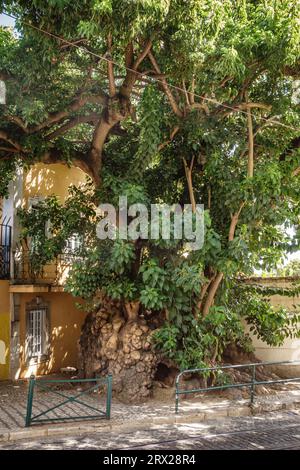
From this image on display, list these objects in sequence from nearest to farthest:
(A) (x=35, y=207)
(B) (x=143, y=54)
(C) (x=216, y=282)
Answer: (B) (x=143, y=54) → (C) (x=216, y=282) → (A) (x=35, y=207)

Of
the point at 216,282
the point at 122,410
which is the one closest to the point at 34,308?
the point at 122,410

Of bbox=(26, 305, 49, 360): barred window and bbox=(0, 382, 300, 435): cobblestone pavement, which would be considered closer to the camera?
bbox=(0, 382, 300, 435): cobblestone pavement

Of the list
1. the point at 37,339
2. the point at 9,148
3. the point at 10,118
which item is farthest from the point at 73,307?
the point at 10,118

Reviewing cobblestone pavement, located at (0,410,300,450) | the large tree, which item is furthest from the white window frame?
cobblestone pavement, located at (0,410,300,450)

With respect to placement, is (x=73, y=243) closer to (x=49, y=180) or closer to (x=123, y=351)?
(x=49, y=180)

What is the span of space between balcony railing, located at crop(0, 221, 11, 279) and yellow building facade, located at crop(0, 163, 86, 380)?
85mm

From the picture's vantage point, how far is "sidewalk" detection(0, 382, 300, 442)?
9.81m

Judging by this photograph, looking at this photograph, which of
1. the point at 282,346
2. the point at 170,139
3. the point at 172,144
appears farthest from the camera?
the point at 282,346

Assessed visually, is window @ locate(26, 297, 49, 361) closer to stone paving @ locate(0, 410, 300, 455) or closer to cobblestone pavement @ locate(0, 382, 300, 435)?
cobblestone pavement @ locate(0, 382, 300, 435)

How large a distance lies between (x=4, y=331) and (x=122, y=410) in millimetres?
5055

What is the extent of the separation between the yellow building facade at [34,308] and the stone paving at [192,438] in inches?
237

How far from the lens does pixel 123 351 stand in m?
12.6

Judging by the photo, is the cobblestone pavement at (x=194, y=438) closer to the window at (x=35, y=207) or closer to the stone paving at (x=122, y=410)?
the stone paving at (x=122, y=410)
